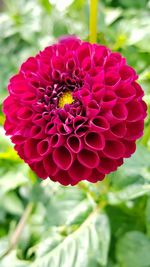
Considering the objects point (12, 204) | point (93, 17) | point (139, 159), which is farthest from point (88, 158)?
point (12, 204)

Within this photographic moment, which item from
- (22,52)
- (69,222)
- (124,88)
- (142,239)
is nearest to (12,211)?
(69,222)

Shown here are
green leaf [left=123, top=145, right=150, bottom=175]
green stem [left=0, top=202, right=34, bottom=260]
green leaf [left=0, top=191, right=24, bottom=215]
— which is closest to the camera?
green leaf [left=123, top=145, right=150, bottom=175]

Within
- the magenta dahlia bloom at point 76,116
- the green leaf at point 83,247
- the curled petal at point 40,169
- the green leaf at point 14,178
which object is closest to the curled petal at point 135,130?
the magenta dahlia bloom at point 76,116

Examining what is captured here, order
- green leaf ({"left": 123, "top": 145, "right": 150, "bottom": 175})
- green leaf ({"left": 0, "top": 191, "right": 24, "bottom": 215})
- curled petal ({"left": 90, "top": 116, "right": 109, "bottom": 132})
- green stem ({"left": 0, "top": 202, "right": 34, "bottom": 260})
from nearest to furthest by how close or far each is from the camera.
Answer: curled petal ({"left": 90, "top": 116, "right": 109, "bottom": 132}), green leaf ({"left": 123, "top": 145, "right": 150, "bottom": 175}), green stem ({"left": 0, "top": 202, "right": 34, "bottom": 260}), green leaf ({"left": 0, "top": 191, "right": 24, "bottom": 215})

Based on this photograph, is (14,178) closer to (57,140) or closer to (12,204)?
(12,204)

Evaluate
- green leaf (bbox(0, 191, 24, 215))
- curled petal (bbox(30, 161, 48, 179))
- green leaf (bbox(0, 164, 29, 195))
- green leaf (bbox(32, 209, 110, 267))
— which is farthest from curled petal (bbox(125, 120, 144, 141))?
green leaf (bbox(0, 191, 24, 215))

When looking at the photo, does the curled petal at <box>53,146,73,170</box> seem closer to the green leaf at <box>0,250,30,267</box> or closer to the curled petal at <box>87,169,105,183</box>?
the curled petal at <box>87,169,105,183</box>

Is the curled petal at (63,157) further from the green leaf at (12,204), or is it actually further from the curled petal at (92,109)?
the green leaf at (12,204)

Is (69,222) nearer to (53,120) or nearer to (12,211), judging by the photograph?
(12,211)
